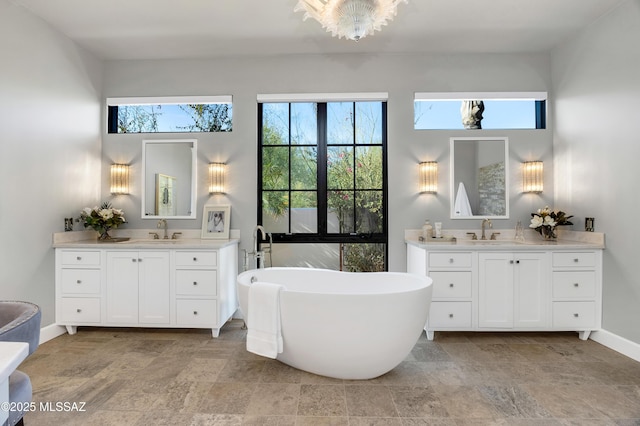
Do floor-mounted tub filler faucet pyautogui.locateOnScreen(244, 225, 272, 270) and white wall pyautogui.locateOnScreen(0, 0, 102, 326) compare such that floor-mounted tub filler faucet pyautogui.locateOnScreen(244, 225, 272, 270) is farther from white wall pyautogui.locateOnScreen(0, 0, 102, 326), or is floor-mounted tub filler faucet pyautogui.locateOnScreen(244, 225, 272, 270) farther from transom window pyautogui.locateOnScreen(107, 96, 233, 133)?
white wall pyautogui.locateOnScreen(0, 0, 102, 326)

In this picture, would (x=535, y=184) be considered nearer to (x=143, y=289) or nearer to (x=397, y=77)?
(x=397, y=77)

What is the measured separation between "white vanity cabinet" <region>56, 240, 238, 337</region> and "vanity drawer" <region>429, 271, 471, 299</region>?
77.9 inches

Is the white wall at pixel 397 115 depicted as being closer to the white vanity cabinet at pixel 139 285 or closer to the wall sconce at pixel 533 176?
the wall sconce at pixel 533 176

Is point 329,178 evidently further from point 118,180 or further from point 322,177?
point 118,180

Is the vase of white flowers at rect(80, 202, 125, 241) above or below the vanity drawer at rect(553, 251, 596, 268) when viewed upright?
above

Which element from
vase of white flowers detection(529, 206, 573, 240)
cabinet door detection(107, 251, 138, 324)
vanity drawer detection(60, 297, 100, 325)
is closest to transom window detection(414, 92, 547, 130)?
vase of white flowers detection(529, 206, 573, 240)

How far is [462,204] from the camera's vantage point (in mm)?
3598

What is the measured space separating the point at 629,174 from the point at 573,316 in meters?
1.27

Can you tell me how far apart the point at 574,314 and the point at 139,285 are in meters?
3.88

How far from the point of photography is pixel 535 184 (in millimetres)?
3561

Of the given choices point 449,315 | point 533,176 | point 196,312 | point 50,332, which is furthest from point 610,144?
point 50,332

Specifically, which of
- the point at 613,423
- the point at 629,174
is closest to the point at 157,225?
the point at 613,423

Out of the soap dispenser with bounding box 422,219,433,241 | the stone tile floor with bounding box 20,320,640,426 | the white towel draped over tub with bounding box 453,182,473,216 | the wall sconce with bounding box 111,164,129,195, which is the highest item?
the wall sconce with bounding box 111,164,129,195

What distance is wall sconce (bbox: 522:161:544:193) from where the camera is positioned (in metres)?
3.56
